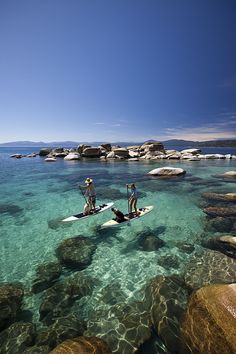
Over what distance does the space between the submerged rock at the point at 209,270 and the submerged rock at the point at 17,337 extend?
20.9 ft

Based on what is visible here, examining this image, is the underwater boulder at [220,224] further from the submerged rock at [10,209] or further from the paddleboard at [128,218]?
the submerged rock at [10,209]

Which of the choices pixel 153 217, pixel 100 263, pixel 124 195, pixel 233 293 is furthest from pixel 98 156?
pixel 233 293

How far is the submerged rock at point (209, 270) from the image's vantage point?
845cm

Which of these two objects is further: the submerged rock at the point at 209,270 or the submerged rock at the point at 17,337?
the submerged rock at the point at 209,270

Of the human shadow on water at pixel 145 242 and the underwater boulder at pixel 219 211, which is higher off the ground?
the underwater boulder at pixel 219 211

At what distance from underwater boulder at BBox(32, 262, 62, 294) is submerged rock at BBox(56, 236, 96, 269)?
581mm

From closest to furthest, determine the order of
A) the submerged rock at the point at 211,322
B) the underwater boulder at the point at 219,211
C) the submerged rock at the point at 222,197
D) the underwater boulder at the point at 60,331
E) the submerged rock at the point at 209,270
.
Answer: the submerged rock at the point at 211,322, the underwater boulder at the point at 60,331, the submerged rock at the point at 209,270, the underwater boulder at the point at 219,211, the submerged rock at the point at 222,197

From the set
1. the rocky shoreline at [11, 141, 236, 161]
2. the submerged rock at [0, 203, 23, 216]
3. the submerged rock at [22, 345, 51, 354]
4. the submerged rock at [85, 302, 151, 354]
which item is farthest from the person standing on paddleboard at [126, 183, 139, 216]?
the rocky shoreline at [11, 141, 236, 161]

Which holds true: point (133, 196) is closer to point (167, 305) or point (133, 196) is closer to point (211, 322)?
point (167, 305)

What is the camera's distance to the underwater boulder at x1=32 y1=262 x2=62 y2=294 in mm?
8805

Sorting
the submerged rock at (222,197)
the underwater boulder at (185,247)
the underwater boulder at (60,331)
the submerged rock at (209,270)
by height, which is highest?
the submerged rock at (222,197)

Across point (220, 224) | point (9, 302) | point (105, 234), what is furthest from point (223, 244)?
point (9, 302)

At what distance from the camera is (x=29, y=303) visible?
798 cm

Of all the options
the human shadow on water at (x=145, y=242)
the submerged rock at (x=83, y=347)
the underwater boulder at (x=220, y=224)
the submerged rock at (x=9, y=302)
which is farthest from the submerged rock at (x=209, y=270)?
the submerged rock at (x=9, y=302)
